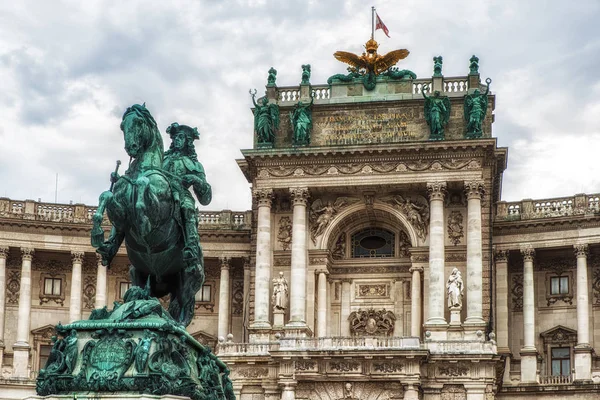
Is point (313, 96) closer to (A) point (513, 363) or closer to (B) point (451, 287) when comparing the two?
(B) point (451, 287)

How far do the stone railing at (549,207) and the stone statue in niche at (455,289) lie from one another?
284 inches

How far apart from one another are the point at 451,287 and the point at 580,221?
8567 millimetres

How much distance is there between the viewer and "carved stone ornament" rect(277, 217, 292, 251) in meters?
58.1

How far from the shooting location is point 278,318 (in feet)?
183

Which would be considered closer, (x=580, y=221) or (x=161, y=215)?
(x=161, y=215)

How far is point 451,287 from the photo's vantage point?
177 ft

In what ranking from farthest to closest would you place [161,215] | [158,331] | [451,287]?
[451,287] → [161,215] → [158,331]

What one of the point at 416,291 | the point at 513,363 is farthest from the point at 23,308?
the point at 513,363

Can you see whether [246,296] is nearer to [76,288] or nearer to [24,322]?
[76,288]

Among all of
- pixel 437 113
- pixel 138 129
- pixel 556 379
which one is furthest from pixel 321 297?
pixel 138 129

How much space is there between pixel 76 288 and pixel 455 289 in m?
20.1

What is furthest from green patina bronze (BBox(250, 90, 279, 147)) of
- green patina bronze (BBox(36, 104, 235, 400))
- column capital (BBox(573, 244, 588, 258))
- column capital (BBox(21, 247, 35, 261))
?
green patina bronze (BBox(36, 104, 235, 400))

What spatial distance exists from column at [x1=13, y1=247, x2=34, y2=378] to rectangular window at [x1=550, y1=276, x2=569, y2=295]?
89.1 ft

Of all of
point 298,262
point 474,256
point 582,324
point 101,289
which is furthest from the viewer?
point 101,289
